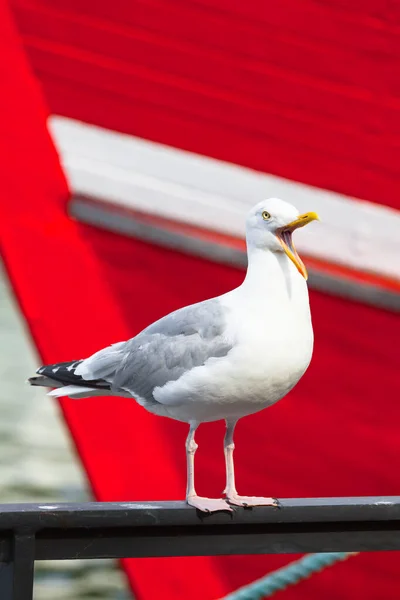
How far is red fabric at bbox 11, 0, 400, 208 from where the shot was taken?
1941 mm

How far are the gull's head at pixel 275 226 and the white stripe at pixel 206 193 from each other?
74 centimetres

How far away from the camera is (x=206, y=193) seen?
6.60ft

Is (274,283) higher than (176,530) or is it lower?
higher

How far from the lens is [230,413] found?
4.10ft

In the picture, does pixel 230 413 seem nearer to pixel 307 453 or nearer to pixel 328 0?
pixel 307 453

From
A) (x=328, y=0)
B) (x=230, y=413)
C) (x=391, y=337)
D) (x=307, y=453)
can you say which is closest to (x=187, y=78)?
(x=328, y=0)

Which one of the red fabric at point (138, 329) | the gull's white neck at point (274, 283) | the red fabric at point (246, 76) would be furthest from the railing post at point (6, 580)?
the red fabric at point (246, 76)

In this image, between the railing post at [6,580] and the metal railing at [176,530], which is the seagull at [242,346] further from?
the railing post at [6,580]

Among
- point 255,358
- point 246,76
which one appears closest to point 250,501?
point 255,358

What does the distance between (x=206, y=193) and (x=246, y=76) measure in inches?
9.4

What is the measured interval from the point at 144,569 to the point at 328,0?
3.94 feet

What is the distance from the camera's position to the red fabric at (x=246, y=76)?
1941mm

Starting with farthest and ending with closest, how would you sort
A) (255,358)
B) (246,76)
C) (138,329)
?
(138,329), (246,76), (255,358)

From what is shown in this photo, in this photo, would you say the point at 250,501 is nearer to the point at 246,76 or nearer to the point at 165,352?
the point at 165,352
